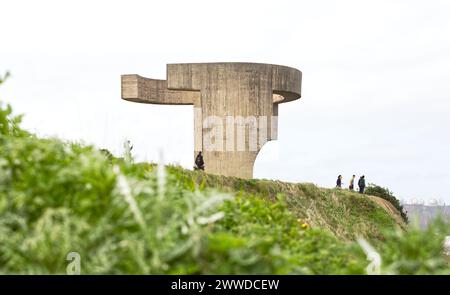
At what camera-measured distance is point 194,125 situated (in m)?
22.1

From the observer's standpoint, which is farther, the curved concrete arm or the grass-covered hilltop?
the curved concrete arm

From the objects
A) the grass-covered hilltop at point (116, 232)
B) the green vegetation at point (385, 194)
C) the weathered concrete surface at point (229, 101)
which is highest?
the weathered concrete surface at point (229, 101)

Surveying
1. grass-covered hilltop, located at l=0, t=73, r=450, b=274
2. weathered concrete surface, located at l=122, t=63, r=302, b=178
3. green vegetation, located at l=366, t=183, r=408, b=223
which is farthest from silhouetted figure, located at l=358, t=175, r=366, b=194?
grass-covered hilltop, located at l=0, t=73, r=450, b=274

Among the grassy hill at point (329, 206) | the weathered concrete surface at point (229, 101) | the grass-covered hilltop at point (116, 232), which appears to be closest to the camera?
the grass-covered hilltop at point (116, 232)

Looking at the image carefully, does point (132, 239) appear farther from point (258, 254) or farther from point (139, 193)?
point (258, 254)

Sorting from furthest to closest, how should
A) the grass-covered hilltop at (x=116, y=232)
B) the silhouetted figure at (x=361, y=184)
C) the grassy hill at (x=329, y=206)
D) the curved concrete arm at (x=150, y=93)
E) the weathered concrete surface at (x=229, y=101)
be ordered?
the silhouetted figure at (x=361, y=184) → the curved concrete arm at (x=150, y=93) → the weathered concrete surface at (x=229, y=101) → the grassy hill at (x=329, y=206) → the grass-covered hilltop at (x=116, y=232)

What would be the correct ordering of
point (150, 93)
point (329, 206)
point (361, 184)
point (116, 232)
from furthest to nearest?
point (361, 184) < point (150, 93) < point (329, 206) < point (116, 232)

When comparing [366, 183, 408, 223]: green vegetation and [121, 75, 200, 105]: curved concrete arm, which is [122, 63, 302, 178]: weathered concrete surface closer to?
[121, 75, 200, 105]: curved concrete arm

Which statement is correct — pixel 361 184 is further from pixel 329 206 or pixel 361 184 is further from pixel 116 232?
pixel 116 232

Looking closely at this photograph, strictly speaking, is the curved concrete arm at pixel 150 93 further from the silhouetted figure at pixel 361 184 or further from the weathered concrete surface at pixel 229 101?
the silhouetted figure at pixel 361 184

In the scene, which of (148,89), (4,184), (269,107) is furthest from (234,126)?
(4,184)

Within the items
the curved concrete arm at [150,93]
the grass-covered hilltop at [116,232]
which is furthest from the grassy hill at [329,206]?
the grass-covered hilltop at [116,232]

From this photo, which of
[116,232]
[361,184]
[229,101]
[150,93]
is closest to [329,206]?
[229,101]
